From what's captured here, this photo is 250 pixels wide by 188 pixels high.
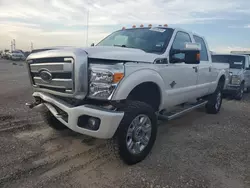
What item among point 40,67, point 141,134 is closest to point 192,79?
point 141,134

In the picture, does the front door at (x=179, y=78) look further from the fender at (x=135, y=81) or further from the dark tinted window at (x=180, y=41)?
the fender at (x=135, y=81)

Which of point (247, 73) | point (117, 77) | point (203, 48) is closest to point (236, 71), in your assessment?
point (247, 73)

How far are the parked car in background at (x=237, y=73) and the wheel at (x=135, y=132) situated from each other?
6944mm

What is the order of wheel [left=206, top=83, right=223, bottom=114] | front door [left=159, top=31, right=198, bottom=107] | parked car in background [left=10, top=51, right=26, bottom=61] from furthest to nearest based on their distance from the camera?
parked car in background [left=10, top=51, right=26, bottom=61], wheel [left=206, top=83, right=223, bottom=114], front door [left=159, top=31, right=198, bottom=107]

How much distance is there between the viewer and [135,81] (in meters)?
3.15

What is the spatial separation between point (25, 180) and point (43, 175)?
0.70 ft

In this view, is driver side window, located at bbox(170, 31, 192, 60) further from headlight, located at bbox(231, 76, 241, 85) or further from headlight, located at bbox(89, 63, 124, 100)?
headlight, located at bbox(231, 76, 241, 85)

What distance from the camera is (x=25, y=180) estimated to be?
286 centimetres

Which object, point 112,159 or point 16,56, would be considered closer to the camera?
point 112,159

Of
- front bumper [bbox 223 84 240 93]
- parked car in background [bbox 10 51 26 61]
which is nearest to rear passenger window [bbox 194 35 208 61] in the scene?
front bumper [bbox 223 84 240 93]

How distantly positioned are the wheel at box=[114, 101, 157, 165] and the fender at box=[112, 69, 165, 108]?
0.21 meters

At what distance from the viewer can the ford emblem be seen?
10.8ft

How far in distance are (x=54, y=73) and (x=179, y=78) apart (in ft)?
7.30

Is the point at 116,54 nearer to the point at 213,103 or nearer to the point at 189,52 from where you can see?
the point at 189,52
